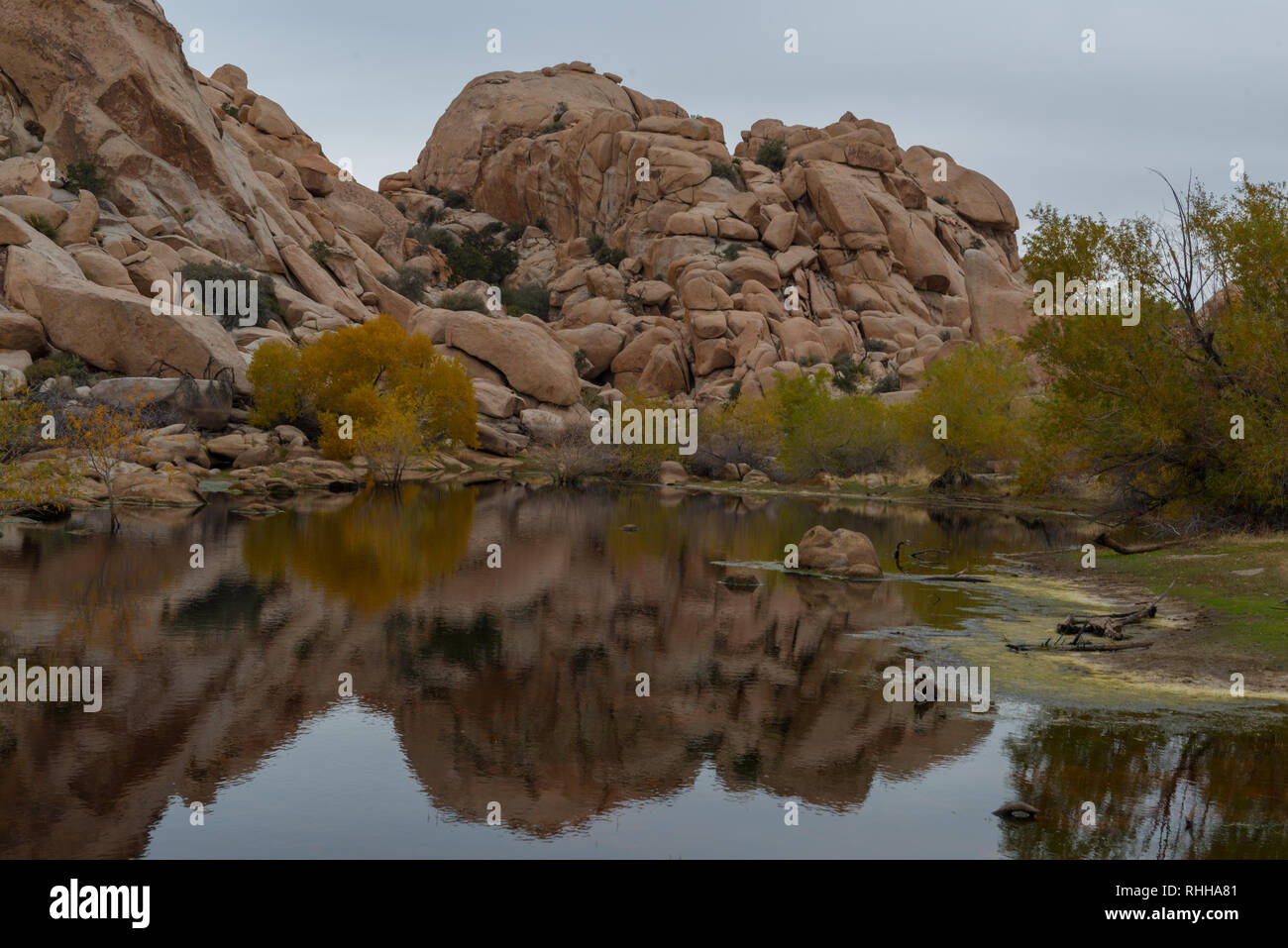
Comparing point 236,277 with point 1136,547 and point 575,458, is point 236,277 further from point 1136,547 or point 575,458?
point 1136,547

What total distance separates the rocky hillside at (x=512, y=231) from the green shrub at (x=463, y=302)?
0.68 m

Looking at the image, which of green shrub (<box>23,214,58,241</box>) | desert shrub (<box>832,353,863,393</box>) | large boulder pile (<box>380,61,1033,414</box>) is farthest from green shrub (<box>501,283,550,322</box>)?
green shrub (<box>23,214,58,241</box>)

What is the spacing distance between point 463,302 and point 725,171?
31.5m

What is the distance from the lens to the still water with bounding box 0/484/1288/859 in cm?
859

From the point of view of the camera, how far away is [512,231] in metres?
119

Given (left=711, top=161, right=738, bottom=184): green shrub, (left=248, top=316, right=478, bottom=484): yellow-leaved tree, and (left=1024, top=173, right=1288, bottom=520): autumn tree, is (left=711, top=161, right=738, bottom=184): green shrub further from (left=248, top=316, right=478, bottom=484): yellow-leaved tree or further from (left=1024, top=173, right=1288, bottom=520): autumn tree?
(left=1024, top=173, right=1288, bottom=520): autumn tree

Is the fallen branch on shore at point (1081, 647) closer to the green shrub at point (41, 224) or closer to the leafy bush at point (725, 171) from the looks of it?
the green shrub at point (41, 224)

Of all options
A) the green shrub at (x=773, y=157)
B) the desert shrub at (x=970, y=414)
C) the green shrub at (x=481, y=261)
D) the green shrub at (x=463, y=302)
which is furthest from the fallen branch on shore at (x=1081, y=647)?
the green shrub at (x=773, y=157)

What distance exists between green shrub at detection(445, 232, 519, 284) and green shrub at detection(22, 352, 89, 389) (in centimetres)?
5743

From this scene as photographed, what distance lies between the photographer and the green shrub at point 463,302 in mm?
91500

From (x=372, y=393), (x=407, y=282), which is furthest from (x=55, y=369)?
(x=407, y=282)

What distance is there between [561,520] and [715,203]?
6947 cm

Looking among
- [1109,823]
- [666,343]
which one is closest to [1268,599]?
[1109,823]

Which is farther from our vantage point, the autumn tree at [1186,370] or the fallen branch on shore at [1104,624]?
the autumn tree at [1186,370]
